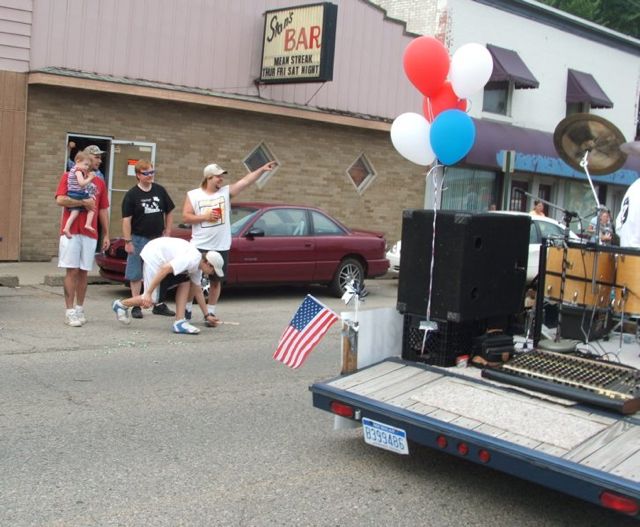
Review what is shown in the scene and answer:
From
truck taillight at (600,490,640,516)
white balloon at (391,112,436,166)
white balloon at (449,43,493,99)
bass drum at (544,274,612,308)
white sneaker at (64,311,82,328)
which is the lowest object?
white sneaker at (64,311,82,328)

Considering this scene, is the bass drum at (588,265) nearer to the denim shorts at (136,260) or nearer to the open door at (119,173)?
the denim shorts at (136,260)

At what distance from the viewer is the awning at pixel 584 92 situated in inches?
933

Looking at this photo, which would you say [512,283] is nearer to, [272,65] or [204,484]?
[204,484]

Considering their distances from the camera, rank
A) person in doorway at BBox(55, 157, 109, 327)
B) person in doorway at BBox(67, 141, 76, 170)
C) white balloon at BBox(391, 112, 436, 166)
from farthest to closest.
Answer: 1. person in doorway at BBox(67, 141, 76, 170)
2. person in doorway at BBox(55, 157, 109, 327)
3. white balloon at BBox(391, 112, 436, 166)

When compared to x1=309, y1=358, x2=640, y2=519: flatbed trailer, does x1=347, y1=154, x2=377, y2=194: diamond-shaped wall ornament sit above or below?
above

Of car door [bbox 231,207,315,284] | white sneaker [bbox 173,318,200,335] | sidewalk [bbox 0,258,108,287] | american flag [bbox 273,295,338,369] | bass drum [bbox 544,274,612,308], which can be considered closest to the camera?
american flag [bbox 273,295,338,369]

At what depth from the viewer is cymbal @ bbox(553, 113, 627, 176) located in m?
6.54

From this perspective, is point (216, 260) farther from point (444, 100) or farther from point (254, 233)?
point (444, 100)

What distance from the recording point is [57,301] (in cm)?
1085

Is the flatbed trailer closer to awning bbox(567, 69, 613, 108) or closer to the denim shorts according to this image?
the denim shorts

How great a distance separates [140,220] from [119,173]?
5747 millimetres

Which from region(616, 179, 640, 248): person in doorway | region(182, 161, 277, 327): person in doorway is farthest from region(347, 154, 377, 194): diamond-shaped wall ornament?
region(616, 179, 640, 248): person in doorway

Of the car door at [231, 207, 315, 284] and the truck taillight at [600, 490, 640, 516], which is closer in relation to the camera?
the truck taillight at [600, 490, 640, 516]

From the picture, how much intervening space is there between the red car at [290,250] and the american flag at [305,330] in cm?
622
